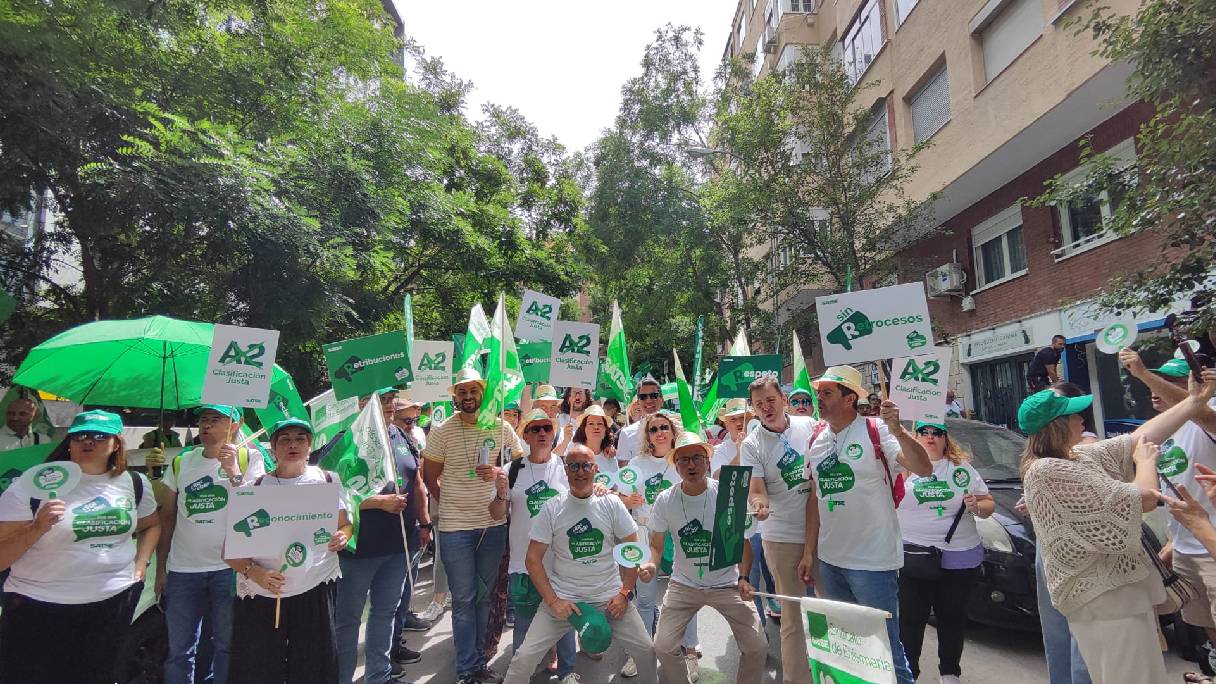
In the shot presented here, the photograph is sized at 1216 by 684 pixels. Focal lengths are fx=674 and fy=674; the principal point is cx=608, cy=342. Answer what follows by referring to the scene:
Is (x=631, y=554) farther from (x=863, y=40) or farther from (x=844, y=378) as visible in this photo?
(x=863, y=40)

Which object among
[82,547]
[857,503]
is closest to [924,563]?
[857,503]

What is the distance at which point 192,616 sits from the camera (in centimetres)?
395

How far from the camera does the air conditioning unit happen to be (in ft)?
51.7

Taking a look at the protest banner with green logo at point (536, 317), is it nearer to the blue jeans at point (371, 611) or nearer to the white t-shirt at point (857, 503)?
the blue jeans at point (371, 611)

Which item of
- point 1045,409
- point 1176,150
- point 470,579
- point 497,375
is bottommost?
point 470,579

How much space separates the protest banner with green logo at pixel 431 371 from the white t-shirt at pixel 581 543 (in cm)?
308

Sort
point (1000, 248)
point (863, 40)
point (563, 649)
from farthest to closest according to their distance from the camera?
point (863, 40) < point (1000, 248) < point (563, 649)

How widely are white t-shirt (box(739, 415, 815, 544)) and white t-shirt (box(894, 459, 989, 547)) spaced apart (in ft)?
2.24

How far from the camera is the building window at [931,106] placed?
601 inches

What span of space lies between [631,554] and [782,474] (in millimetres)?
1183

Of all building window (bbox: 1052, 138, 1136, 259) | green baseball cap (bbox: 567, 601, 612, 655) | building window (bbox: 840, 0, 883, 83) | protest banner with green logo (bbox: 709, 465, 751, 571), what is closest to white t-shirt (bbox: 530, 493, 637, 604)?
green baseball cap (bbox: 567, 601, 612, 655)

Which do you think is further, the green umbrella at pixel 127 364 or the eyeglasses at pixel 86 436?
the green umbrella at pixel 127 364

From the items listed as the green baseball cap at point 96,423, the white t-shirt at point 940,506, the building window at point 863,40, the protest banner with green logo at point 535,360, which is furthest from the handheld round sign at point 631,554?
the building window at point 863,40

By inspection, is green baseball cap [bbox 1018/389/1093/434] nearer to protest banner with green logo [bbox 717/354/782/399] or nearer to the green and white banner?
the green and white banner
